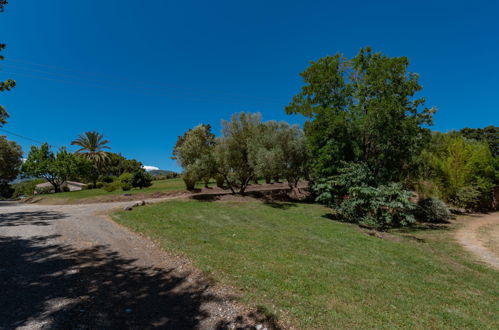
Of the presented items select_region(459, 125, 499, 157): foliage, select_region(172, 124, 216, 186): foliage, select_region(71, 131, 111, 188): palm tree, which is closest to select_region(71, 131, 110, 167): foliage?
select_region(71, 131, 111, 188): palm tree

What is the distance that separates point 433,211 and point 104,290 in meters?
20.3

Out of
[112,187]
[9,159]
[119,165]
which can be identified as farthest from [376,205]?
[119,165]

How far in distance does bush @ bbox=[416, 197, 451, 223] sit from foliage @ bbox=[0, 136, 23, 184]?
57.8 meters

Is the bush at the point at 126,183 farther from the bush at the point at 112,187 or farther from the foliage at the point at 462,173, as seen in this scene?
the foliage at the point at 462,173

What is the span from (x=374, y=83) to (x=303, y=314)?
58.3 feet

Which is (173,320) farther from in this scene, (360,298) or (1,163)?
(1,163)

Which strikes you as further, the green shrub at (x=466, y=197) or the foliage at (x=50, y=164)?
the foliage at (x=50, y=164)

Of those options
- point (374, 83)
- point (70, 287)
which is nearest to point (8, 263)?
point (70, 287)

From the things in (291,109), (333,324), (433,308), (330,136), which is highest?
(291,109)

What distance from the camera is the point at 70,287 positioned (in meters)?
4.24

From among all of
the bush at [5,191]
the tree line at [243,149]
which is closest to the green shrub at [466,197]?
the tree line at [243,149]

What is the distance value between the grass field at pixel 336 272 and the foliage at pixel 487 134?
1804 inches

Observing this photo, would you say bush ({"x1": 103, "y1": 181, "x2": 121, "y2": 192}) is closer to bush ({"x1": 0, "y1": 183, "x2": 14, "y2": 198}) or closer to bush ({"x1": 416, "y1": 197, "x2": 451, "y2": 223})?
bush ({"x1": 0, "y1": 183, "x2": 14, "y2": 198})

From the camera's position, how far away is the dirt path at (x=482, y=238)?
8.93 metres
